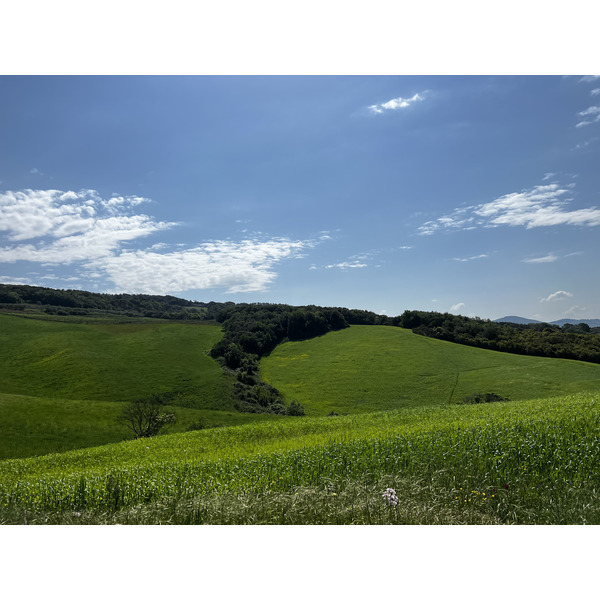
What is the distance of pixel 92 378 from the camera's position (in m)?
66.3

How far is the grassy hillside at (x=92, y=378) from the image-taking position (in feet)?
135

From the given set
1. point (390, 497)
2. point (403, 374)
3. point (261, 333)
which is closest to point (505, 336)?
point (403, 374)

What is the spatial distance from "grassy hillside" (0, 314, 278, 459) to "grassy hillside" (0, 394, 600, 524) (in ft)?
113

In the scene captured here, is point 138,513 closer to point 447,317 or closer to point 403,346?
point 403,346

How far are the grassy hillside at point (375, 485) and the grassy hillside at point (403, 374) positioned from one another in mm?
53034

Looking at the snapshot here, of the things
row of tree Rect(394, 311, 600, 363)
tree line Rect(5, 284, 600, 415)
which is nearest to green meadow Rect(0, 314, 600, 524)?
tree line Rect(5, 284, 600, 415)

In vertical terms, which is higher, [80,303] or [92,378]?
[80,303]

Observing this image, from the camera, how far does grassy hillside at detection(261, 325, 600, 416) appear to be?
65.2 meters

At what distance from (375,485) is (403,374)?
7217 cm

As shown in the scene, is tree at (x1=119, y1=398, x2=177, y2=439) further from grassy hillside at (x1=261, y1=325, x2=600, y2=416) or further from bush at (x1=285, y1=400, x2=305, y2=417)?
grassy hillside at (x1=261, y1=325, x2=600, y2=416)

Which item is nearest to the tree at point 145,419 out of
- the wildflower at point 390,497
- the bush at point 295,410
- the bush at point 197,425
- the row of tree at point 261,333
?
the bush at point 197,425

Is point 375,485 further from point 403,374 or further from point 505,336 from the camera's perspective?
point 505,336

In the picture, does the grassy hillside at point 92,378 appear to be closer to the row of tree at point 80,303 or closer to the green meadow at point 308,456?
the green meadow at point 308,456

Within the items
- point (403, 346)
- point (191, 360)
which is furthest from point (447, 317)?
point (191, 360)
